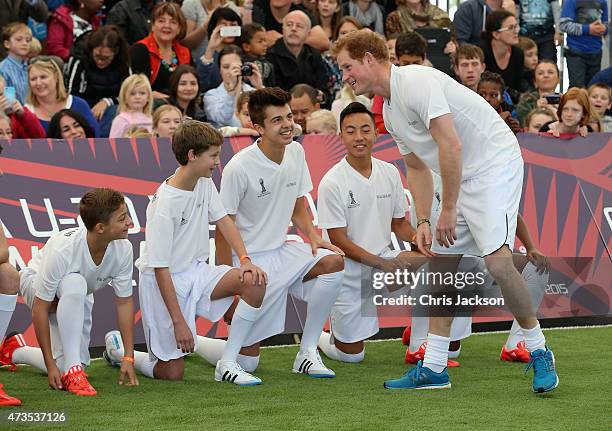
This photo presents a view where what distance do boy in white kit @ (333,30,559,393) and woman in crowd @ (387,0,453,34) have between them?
660cm

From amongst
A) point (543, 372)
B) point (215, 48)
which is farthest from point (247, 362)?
point (215, 48)

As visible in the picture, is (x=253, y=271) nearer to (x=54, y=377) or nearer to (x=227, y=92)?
(x=54, y=377)

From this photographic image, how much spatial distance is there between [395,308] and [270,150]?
1.88 meters

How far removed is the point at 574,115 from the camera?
393 inches

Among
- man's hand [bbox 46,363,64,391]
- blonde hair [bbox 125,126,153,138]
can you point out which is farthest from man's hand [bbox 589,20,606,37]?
man's hand [bbox 46,363,64,391]

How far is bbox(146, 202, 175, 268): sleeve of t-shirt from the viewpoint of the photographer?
7223 mm

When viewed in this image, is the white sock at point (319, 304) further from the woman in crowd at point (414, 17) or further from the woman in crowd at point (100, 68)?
the woman in crowd at point (414, 17)

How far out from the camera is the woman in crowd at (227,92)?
10.7 metres

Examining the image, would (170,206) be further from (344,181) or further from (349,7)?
(349,7)

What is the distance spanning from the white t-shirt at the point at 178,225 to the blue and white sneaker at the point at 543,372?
2.16 metres

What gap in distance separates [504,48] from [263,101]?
19.0ft

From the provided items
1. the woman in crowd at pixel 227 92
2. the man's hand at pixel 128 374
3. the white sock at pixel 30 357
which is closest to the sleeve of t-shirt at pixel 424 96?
the man's hand at pixel 128 374

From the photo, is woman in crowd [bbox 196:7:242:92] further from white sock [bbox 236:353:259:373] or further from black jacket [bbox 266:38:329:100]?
white sock [bbox 236:353:259:373]

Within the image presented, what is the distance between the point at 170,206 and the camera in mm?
7305
